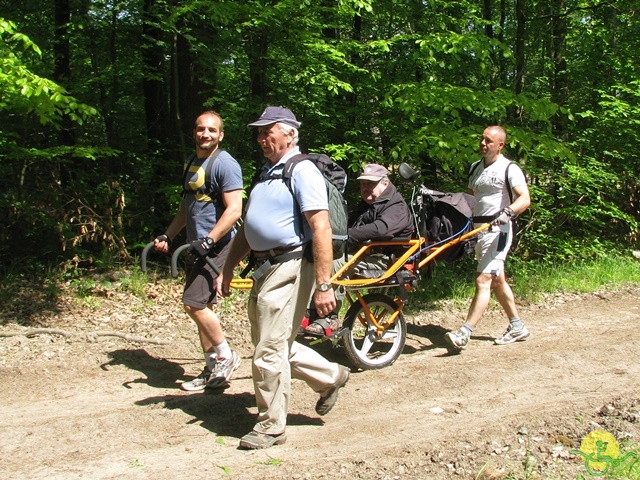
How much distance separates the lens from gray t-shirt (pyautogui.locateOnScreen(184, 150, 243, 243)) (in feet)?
16.5

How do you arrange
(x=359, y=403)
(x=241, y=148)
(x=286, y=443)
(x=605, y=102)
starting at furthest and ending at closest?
1. (x=605, y=102)
2. (x=241, y=148)
3. (x=359, y=403)
4. (x=286, y=443)

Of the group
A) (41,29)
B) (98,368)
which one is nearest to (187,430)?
(98,368)

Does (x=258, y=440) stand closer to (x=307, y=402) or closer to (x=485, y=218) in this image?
(x=307, y=402)

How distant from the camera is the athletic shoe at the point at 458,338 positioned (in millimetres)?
6258

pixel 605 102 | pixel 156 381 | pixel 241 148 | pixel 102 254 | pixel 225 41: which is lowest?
pixel 156 381

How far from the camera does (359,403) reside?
5129mm

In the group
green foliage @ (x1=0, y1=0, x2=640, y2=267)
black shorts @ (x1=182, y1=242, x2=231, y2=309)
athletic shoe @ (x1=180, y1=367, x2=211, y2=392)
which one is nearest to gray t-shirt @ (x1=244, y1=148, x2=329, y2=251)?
black shorts @ (x1=182, y1=242, x2=231, y2=309)

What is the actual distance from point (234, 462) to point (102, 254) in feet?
17.2

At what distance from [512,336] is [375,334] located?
1642 millimetres

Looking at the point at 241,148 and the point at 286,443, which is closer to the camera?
the point at 286,443

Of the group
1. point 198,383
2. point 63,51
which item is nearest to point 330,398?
point 198,383

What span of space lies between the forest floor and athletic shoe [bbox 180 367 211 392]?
8cm

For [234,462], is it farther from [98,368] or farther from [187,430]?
[98,368]

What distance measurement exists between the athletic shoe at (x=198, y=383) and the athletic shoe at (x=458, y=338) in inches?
92.4
